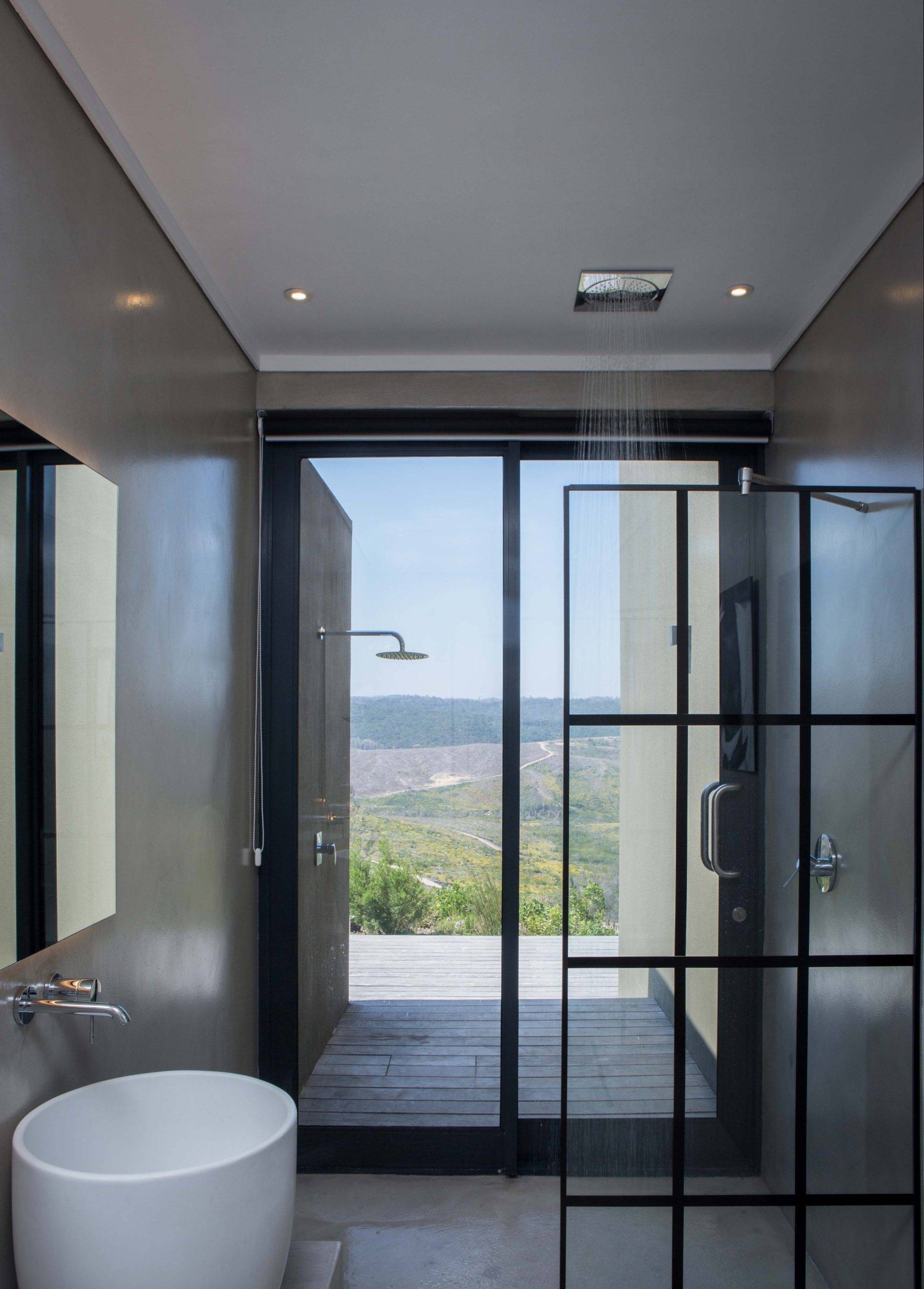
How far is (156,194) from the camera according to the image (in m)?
1.92

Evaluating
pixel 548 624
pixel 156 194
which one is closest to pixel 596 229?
pixel 156 194

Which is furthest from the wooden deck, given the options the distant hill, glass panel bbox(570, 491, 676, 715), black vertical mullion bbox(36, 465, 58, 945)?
black vertical mullion bbox(36, 465, 58, 945)

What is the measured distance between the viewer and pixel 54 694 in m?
1.44

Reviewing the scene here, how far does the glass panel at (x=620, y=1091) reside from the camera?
1.91m

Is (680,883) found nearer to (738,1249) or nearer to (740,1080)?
(740,1080)

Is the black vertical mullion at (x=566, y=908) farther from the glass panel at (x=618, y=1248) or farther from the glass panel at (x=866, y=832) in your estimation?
the glass panel at (x=866, y=832)

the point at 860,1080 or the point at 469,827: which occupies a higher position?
the point at 469,827

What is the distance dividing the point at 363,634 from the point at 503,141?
151cm

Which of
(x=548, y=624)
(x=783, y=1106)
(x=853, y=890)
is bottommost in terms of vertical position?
(x=783, y=1106)

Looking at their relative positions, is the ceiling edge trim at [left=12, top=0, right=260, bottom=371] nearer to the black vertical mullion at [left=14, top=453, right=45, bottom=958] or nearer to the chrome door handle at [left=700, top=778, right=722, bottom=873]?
the black vertical mullion at [left=14, top=453, right=45, bottom=958]

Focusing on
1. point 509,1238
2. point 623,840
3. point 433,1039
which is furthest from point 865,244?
point 509,1238

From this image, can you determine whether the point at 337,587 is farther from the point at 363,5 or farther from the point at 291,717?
the point at 363,5

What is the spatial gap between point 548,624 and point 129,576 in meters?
1.40

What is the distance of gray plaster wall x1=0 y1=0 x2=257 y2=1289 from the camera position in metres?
1.41
